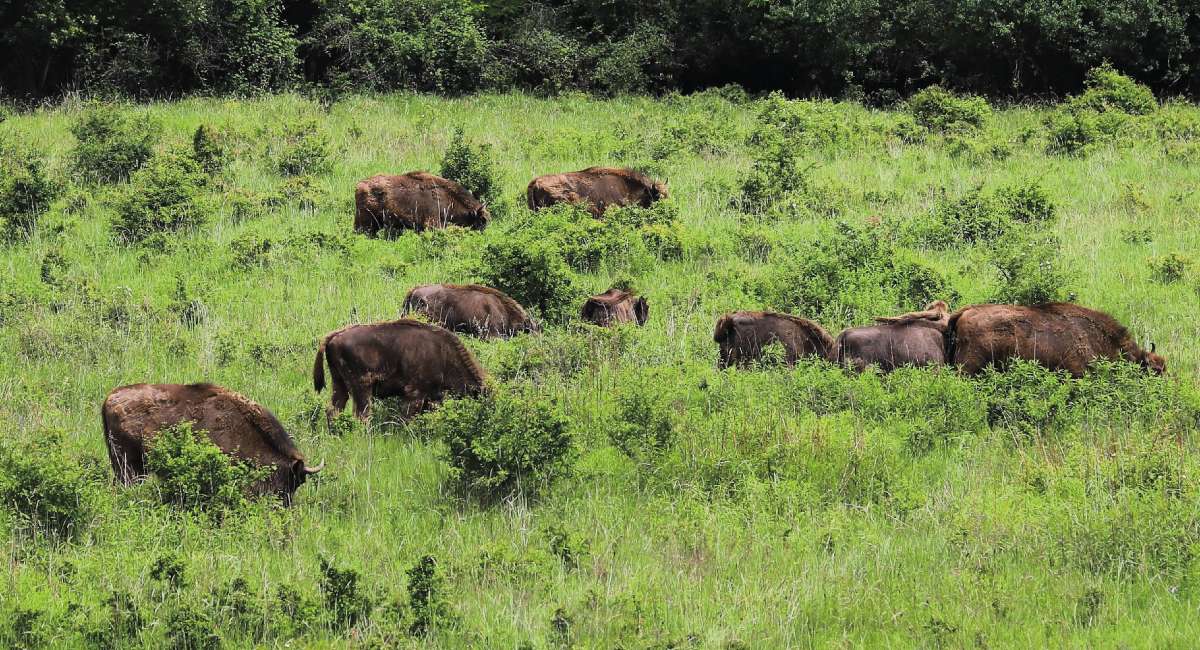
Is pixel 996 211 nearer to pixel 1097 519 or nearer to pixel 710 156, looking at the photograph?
pixel 710 156

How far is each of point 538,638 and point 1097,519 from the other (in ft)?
12.7

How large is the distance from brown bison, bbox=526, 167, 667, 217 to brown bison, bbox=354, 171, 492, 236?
1007 mm

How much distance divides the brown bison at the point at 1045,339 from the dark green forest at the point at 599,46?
18.8 metres

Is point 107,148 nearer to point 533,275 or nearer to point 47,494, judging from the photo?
point 533,275

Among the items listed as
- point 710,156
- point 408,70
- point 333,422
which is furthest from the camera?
point 408,70

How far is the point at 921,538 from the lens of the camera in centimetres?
872

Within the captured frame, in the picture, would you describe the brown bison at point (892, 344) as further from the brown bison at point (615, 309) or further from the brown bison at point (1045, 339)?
the brown bison at point (615, 309)

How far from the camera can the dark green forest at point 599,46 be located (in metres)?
30.0

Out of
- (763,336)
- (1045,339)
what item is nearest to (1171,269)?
(1045,339)

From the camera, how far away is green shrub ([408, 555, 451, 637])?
748cm

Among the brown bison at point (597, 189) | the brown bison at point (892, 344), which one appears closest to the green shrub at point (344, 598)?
the brown bison at point (892, 344)

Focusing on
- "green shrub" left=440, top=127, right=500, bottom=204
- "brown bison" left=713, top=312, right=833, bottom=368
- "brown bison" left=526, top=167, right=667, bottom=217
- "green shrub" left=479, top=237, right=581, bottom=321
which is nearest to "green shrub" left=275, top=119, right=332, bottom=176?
"green shrub" left=440, top=127, right=500, bottom=204

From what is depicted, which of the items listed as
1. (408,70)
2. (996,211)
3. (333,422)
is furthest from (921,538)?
(408,70)

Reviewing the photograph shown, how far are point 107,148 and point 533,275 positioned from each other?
911cm
